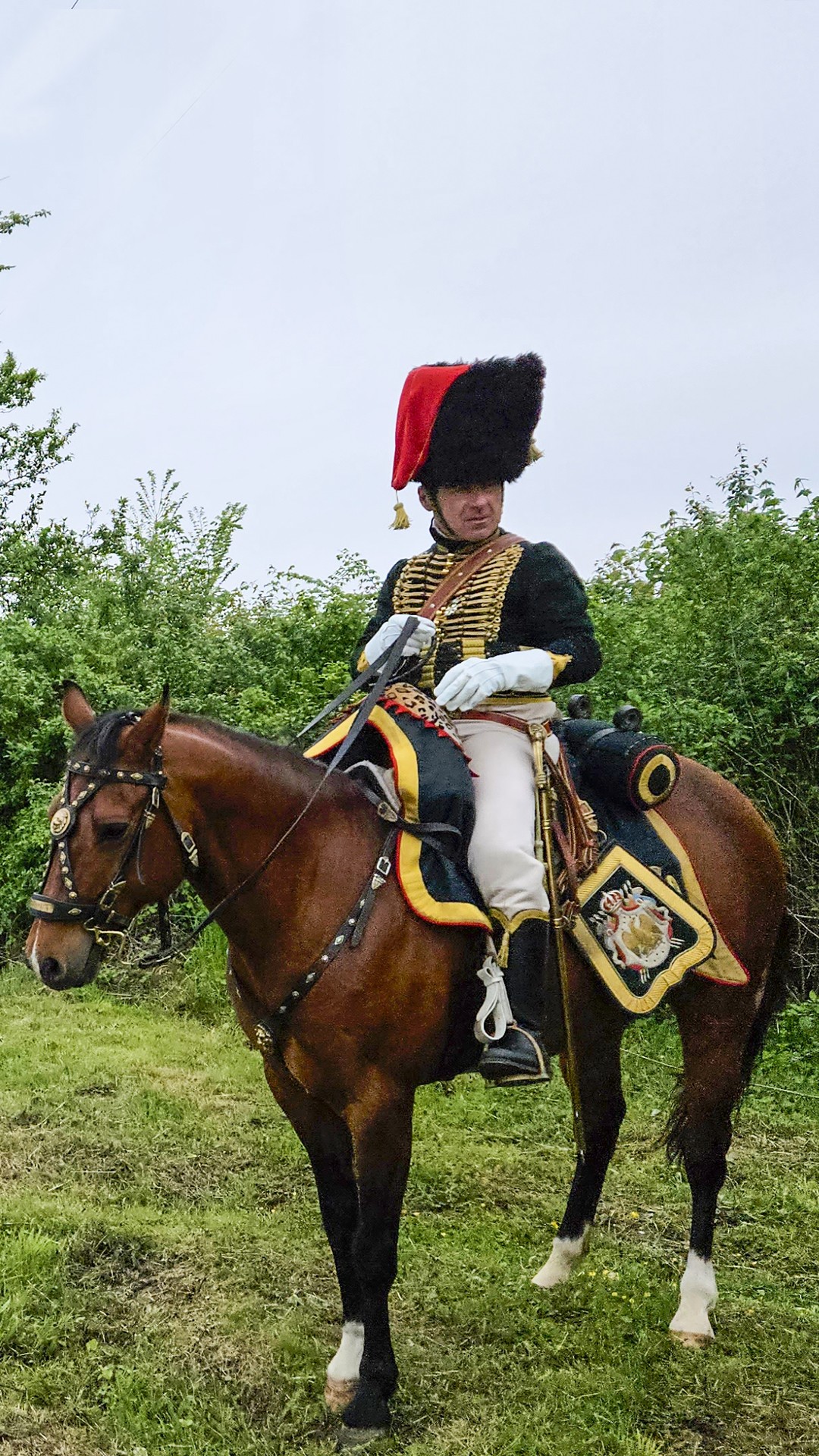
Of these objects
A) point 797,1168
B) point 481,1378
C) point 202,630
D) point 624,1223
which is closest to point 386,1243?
point 481,1378

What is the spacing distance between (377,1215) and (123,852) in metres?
1.15

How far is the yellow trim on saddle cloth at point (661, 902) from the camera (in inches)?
136

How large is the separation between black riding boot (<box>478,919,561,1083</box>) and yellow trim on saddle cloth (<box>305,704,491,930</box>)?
12 cm

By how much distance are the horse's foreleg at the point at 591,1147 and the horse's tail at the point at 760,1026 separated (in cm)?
21

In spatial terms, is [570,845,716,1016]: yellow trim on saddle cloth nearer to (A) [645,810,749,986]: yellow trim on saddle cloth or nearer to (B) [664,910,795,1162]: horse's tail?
(A) [645,810,749,986]: yellow trim on saddle cloth

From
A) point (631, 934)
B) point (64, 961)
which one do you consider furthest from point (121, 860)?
point (631, 934)

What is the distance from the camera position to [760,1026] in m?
3.96

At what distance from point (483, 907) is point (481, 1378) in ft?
4.61

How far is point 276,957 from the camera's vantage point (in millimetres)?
2926

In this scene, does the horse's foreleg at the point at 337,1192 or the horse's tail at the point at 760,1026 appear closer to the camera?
the horse's foreleg at the point at 337,1192

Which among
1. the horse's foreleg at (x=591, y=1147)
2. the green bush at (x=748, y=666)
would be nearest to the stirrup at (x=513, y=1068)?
the horse's foreleg at (x=591, y=1147)

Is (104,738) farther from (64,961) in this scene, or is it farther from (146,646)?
(146,646)

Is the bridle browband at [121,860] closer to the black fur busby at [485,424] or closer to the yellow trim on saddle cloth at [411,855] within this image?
the yellow trim on saddle cloth at [411,855]

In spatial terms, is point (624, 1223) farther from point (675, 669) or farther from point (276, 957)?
point (675, 669)
